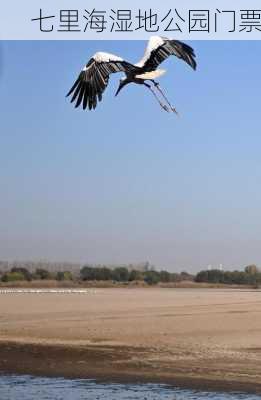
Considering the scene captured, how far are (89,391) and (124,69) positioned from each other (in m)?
6.80

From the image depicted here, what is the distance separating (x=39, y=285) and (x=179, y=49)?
67.0 meters

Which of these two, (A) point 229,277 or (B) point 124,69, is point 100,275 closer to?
(A) point 229,277

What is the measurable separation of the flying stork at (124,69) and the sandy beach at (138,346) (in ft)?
22.6

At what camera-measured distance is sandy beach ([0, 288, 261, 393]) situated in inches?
543

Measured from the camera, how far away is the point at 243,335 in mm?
20781

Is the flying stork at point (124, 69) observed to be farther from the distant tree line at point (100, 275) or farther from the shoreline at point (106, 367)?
the distant tree line at point (100, 275)

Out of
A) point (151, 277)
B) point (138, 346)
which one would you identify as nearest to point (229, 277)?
point (151, 277)

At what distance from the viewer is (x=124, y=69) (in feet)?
20.6

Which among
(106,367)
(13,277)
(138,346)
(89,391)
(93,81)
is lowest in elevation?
(89,391)

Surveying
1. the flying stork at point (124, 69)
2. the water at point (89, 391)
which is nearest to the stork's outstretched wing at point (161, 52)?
the flying stork at point (124, 69)

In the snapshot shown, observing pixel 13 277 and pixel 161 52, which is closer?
pixel 161 52

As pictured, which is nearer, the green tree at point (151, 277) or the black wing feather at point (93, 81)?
the black wing feather at point (93, 81)

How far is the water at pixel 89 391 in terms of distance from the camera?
36.9 feet

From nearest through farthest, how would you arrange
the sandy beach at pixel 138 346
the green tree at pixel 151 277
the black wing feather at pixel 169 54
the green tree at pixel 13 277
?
the black wing feather at pixel 169 54, the sandy beach at pixel 138 346, the green tree at pixel 13 277, the green tree at pixel 151 277
